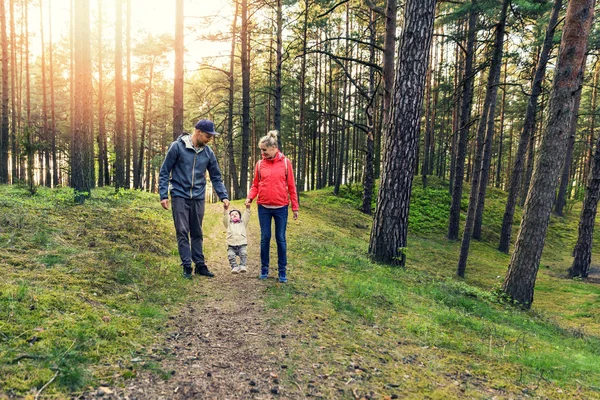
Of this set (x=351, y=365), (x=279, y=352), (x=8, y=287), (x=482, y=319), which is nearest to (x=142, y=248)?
(x=8, y=287)

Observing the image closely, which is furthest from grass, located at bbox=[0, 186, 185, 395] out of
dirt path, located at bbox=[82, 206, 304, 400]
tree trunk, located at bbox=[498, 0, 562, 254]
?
tree trunk, located at bbox=[498, 0, 562, 254]

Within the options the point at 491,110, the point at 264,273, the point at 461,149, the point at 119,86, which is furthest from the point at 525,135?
the point at 119,86

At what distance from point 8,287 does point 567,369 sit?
6.18 metres

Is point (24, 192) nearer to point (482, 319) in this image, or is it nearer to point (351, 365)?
point (351, 365)

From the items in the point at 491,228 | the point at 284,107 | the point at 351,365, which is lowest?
the point at 491,228

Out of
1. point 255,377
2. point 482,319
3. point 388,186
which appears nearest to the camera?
point 255,377

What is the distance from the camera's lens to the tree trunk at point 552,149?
682cm

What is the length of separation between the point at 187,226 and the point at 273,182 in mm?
1616

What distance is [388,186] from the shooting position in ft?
23.6

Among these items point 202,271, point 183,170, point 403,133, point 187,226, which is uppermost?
point 403,133

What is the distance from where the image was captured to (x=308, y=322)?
414cm

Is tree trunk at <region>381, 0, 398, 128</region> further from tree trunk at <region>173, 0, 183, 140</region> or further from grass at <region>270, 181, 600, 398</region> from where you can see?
tree trunk at <region>173, 0, 183, 140</region>

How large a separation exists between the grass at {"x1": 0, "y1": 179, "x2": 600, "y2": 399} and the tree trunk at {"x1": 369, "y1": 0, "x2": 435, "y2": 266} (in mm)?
783

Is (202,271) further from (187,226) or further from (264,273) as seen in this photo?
(264,273)
